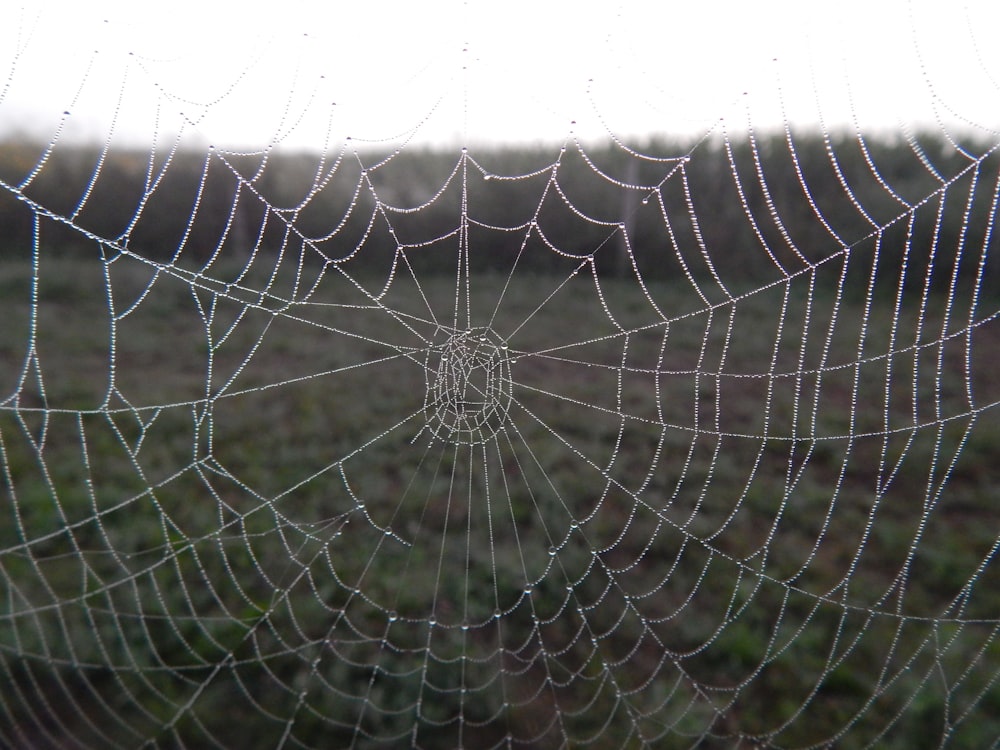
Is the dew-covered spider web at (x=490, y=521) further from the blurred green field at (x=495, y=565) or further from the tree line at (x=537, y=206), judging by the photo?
the tree line at (x=537, y=206)

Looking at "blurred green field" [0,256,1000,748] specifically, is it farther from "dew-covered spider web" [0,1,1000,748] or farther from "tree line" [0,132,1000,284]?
"tree line" [0,132,1000,284]

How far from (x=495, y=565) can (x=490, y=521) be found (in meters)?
0.47

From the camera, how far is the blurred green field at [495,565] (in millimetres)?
2898

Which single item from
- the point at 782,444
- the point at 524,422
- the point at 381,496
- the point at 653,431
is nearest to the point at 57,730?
the point at 381,496

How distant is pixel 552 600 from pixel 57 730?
200cm

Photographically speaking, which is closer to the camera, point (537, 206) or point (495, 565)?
point (495, 565)

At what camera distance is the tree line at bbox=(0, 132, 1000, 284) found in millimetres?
9406

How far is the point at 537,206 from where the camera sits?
1012cm

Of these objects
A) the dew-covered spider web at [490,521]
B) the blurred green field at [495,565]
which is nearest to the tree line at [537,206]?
the dew-covered spider web at [490,521]

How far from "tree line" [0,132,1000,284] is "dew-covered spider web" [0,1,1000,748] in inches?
48.8

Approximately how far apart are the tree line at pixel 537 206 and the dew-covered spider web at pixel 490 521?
1.24 meters

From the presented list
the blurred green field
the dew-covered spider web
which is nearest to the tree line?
the dew-covered spider web

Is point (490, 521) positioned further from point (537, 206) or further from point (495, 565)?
point (537, 206)

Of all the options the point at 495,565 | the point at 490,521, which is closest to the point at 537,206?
the point at 490,521
